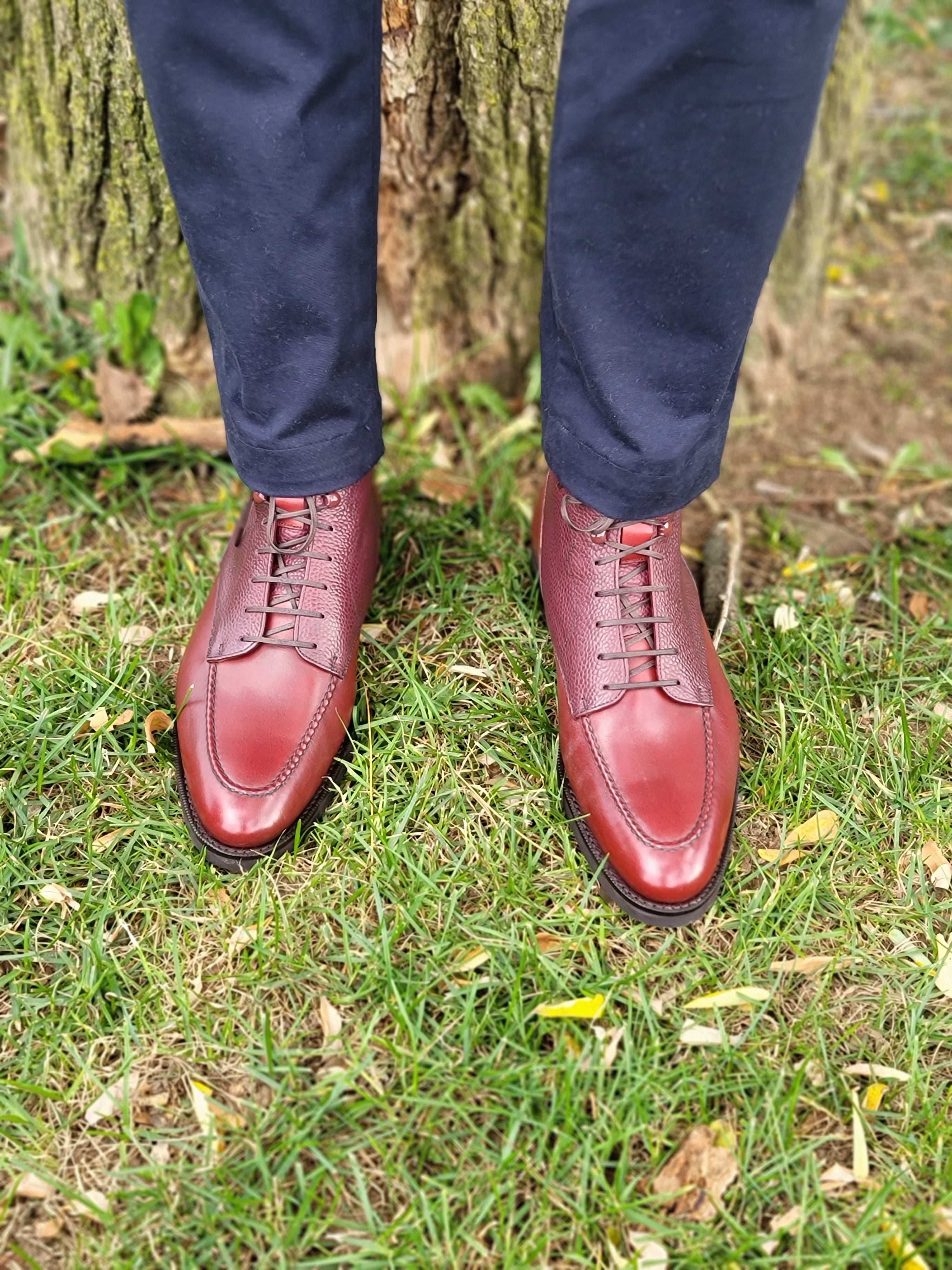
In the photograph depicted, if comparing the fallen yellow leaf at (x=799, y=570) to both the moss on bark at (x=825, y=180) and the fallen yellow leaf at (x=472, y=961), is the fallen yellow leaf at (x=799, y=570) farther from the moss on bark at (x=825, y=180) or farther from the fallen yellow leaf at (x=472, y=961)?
the fallen yellow leaf at (x=472, y=961)

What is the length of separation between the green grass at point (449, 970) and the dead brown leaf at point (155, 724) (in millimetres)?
22

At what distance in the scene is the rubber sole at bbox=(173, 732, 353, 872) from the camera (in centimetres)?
144

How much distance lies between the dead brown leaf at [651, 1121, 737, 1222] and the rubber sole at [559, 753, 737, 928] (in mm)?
265

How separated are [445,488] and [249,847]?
90cm

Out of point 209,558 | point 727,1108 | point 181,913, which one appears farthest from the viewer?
point 209,558

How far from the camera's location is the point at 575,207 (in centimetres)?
123

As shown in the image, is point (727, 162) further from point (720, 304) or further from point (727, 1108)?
point (727, 1108)

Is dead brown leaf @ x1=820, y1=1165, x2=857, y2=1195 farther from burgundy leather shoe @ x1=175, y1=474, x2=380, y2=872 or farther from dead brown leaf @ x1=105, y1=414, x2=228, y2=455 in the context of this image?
dead brown leaf @ x1=105, y1=414, x2=228, y2=455

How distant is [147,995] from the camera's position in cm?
134

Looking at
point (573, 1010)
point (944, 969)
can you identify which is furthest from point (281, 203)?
point (944, 969)

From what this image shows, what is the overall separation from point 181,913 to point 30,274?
5.07 ft

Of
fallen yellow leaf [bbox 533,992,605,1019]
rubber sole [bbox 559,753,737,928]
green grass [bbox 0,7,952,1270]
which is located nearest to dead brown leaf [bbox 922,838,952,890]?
green grass [bbox 0,7,952,1270]

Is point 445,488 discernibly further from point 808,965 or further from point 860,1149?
point 860,1149

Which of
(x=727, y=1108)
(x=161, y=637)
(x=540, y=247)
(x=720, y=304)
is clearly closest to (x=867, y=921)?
(x=727, y=1108)
